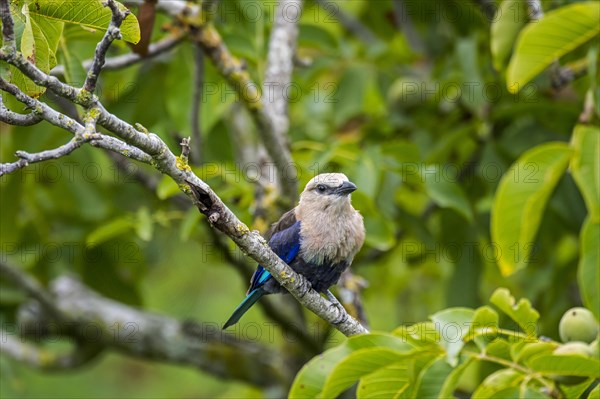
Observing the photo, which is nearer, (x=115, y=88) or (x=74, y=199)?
(x=115, y=88)

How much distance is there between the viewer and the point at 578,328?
3.35 m

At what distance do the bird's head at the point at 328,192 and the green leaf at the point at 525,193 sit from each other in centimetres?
69

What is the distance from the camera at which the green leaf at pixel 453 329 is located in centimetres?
300

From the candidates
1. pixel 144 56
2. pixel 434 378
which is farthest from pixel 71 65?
pixel 434 378

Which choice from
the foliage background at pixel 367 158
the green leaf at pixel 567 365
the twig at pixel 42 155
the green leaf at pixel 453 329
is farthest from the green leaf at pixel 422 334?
the twig at pixel 42 155

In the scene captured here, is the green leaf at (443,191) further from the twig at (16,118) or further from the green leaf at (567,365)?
the twig at (16,118)

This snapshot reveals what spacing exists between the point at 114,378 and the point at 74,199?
4654 mm

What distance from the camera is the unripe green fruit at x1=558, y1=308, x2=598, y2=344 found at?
3354 mm

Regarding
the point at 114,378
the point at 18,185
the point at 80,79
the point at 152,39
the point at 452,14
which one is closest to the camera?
the point at 80,79

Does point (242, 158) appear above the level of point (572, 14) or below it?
below

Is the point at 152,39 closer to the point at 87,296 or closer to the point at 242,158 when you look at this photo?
the point at 242,158

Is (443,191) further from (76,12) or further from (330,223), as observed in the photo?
(76,12)

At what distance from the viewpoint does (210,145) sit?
563cm

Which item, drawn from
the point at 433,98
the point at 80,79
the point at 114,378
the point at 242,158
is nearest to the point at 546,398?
the point at 80,79
